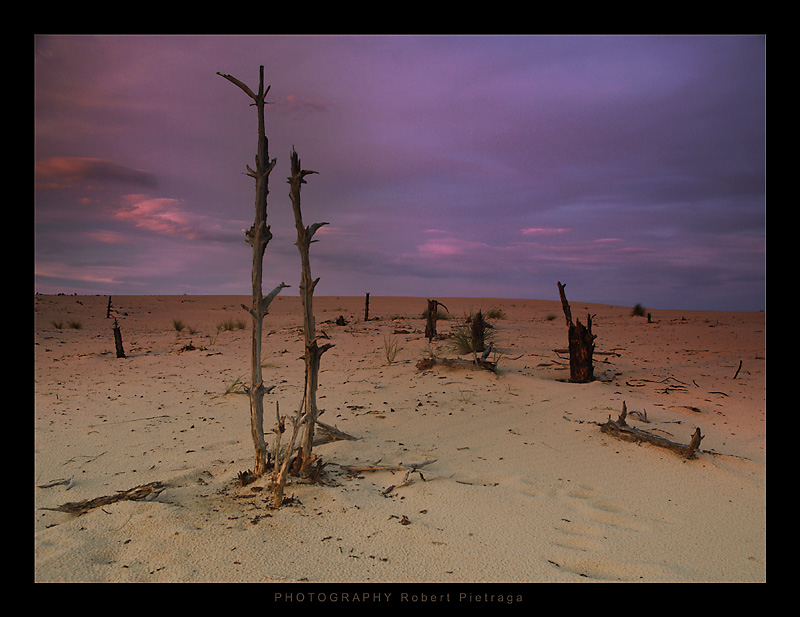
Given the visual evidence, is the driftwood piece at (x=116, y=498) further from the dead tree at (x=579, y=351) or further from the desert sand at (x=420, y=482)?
the dead tree at (x=579, y=351)

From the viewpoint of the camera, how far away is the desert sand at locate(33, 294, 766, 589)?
2520 mm

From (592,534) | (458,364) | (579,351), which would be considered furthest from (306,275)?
(579,351)

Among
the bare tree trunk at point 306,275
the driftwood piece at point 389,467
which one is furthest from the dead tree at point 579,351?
the bare tree trunk at point 306,275

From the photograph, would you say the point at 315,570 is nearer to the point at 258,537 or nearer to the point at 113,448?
the point at 258,537

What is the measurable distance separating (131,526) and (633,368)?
803 cm

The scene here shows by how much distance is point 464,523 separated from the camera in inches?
115

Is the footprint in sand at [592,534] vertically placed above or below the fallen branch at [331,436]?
below

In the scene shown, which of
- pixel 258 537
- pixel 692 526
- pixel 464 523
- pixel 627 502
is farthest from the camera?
pixel 627 502

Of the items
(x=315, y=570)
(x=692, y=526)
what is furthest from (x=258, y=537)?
(x=692, y=526)

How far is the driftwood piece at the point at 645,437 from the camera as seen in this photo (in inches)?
162

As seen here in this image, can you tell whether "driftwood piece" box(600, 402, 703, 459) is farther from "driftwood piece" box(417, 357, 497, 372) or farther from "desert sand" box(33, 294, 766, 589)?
"driftwood piece" box(417, 357, 497, 372)

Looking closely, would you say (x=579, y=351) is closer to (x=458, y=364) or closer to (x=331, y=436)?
(x=458, y=364)

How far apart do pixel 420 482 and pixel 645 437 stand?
2.31m

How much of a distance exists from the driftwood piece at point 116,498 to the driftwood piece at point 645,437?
3924 mm
